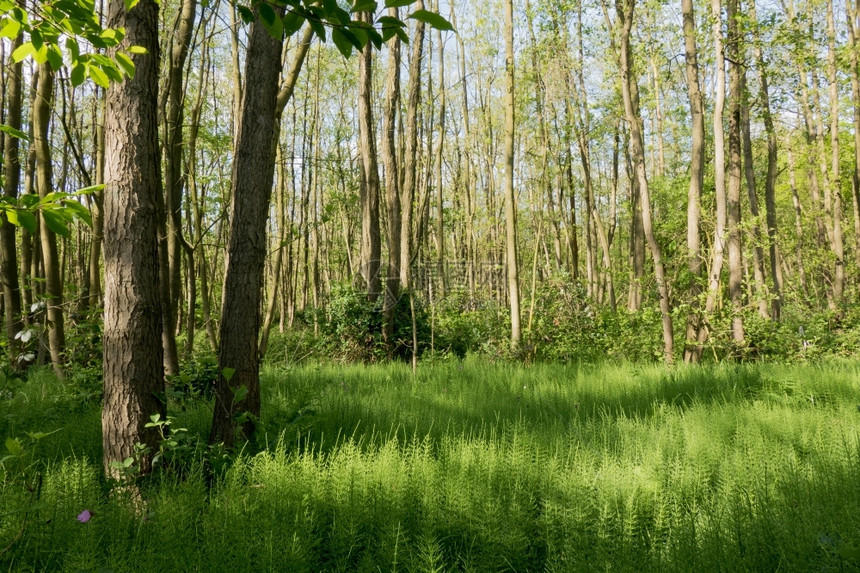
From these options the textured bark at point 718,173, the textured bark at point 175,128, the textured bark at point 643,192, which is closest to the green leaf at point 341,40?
the textured bark at point 175,128

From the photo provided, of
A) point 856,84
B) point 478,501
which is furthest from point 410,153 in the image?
point 856,84

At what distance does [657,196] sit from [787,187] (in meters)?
12.9

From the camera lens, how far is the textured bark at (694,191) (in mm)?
8609

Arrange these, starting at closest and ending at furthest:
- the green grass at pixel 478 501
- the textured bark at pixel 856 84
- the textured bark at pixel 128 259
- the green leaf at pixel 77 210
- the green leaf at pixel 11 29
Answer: the green leaf at pixel 11 29, the green leaf at pixel 77 210, the green grass at pixel 478 501, the textured bark at pixel 128 259, the textured bark at pixel 856 84

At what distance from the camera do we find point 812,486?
272 cm

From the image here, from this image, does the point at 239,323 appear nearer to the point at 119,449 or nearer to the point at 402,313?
the point at 119,449

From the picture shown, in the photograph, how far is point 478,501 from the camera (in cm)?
267

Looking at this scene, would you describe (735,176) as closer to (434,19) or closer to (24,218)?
(434,19)

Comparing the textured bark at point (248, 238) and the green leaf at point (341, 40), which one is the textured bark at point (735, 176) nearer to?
the textured bark at point (248, 238)

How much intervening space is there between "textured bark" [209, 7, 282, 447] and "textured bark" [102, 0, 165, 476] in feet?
1.81

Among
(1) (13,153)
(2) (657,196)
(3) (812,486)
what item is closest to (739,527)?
(3) (812,486)

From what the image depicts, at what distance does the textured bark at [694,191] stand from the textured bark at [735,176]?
0.50m

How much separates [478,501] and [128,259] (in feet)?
7.29

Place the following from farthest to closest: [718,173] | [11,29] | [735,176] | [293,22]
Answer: [735,176], [718,173], [11,29], [293,22]
